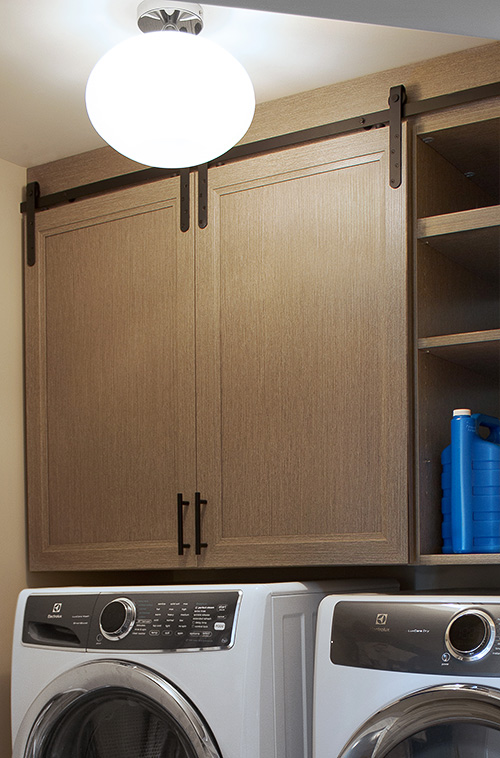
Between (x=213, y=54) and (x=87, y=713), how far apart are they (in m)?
1.43

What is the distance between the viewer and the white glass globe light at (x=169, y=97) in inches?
70.0

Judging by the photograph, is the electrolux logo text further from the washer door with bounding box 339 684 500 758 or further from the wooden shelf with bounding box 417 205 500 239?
the wooden shelf with bounding box 417 205 500 239

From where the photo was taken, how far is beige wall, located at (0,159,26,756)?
2.48 m

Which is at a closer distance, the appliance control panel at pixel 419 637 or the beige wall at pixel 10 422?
the appliance control panel at pixel 419 637

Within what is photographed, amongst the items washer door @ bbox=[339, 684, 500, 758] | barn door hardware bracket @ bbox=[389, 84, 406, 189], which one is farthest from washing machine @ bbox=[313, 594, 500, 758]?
barn door hardware bracket @ bbox=[389, 84, 406, 189]

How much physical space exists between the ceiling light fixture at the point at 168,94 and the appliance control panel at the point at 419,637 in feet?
3.22

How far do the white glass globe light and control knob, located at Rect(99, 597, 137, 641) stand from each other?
3.18 ft

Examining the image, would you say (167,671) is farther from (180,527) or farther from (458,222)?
(458,222)

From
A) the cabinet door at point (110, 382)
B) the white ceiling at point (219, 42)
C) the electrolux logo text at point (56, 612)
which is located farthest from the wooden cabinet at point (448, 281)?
the electrolux logo text at point (56, 612)

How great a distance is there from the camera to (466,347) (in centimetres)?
202

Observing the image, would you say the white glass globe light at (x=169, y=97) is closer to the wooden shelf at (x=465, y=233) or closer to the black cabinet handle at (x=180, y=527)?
the wooden shelf at (x=465, y=233)

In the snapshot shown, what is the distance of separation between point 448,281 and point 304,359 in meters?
0.39

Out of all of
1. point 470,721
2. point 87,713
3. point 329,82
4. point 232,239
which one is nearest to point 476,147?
point 329,82

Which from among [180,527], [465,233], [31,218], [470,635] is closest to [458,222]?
[465,233]
